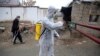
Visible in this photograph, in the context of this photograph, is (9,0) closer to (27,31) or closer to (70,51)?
(27,31)

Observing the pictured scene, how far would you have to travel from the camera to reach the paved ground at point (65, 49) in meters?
12.2

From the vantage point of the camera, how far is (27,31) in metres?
19.8

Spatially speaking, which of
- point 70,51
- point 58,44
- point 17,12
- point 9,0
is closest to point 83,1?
point 58,44

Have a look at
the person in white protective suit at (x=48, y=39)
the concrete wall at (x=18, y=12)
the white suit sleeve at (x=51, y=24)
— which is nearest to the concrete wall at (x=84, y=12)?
the concrete wall at (x=18, y=12)

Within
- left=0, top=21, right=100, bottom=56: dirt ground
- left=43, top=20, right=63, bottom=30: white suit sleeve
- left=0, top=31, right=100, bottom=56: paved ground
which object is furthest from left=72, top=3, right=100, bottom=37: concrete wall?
left=43, top=20, right=63, bottom=30: white suit sleeve

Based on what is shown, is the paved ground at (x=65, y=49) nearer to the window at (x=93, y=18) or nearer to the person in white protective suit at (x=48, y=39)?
the window at (x=93, y=18)

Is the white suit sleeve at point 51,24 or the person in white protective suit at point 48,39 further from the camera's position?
the person in white protective suit at point 48,39

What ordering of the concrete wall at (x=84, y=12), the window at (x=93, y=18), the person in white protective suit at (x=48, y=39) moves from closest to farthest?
the person in white protective suit at (x=48, y=39) < the concrete wall at (x=84, y=12) < the window at (x=93, y=18)

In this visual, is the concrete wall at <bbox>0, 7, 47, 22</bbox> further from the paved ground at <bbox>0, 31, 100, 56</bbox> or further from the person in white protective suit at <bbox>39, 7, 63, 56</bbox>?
the person in white protective suit at <bbox>39, 7, 63, 56</bbox>

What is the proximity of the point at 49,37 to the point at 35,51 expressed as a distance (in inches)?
246

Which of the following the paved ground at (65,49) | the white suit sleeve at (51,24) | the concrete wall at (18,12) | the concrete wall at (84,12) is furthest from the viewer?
the concrete wall at (18,12)

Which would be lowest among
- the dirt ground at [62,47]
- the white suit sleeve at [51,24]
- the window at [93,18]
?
the dirt ground at [62,47]

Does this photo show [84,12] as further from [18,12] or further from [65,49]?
[18,12]

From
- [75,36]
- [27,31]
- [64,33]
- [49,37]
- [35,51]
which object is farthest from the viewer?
[27,31]
